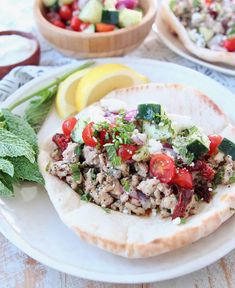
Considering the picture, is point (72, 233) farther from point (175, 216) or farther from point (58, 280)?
point (175, 216)

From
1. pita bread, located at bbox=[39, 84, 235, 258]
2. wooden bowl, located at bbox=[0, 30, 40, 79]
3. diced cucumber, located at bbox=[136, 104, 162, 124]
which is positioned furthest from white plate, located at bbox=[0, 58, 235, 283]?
wooden bowl, located at bbox=[0, 30, 40, 79]

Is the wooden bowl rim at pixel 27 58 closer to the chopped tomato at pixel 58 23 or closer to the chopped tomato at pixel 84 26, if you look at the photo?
the chopped tomato at pixel 58 23

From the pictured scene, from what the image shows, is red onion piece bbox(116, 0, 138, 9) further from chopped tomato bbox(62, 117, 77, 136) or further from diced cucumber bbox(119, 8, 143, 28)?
chopped tomato bbox(62, 117, 77, 136)

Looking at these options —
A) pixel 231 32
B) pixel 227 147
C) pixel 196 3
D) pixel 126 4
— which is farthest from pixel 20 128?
pixel 196 3

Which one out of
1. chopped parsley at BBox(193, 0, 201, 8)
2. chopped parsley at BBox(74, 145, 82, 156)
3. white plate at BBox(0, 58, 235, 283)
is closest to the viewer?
white plate at BBox(0, 58, 235, 283)

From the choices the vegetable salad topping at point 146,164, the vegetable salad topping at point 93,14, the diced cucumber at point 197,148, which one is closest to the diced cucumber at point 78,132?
the vegetable salad topping at point 146,164
